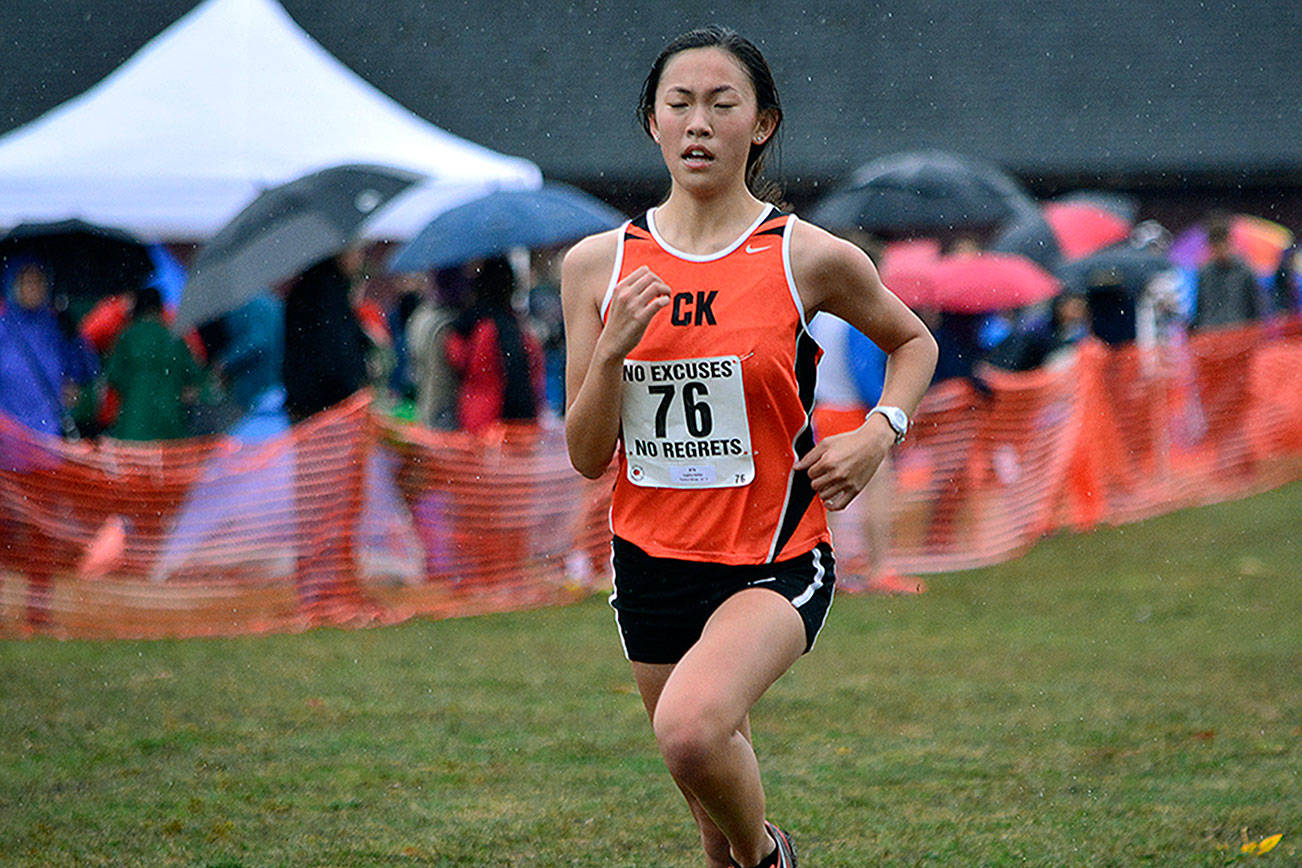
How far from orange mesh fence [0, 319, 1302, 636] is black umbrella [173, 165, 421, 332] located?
35.5 inches

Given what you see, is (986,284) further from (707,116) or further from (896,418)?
(707,116)

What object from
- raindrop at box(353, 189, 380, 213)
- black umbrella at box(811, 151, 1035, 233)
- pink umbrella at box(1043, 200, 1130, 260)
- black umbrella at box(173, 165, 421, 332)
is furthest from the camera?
pink umbrella at box(1043, 200, 1130, 260)

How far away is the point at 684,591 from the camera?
11.8 ft

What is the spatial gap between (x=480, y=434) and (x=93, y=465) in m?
2.19

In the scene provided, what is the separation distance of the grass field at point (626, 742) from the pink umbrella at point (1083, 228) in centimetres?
601

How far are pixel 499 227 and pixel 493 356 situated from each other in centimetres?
93

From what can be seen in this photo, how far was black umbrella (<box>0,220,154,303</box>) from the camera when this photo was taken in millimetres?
10336

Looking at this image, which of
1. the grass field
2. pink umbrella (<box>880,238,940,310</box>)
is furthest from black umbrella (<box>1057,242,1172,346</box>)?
the grass field

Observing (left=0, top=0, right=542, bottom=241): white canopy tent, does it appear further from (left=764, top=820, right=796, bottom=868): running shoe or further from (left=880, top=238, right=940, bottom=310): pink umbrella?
(left=764, top=820, right=796, bottom=868): running shoe

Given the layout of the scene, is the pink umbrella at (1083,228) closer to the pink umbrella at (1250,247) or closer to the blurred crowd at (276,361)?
the pink umbrella at (1250,247)

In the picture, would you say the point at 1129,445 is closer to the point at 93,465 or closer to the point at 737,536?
the point at 93,465

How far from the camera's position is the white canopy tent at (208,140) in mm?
10758

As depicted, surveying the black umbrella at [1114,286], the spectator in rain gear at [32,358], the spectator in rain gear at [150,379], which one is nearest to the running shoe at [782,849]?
the spectator in rain gear at [150,379]

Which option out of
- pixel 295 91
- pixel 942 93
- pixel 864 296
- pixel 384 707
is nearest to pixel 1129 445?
pixel 295 91
